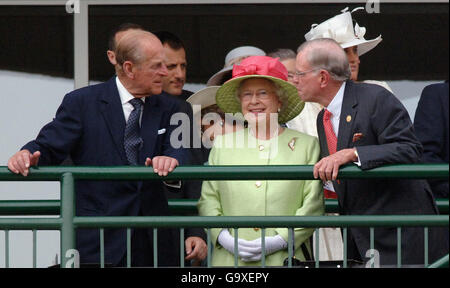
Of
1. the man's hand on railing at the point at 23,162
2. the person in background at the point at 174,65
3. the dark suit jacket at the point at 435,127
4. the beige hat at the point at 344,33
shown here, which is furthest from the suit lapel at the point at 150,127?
the dark suit jacket at the point at 435,127

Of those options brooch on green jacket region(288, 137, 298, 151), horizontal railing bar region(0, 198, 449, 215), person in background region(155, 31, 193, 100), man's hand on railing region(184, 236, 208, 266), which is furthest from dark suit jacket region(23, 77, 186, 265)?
person in background region(155, 31, 193, 100)

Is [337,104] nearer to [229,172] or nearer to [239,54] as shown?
[229,172]

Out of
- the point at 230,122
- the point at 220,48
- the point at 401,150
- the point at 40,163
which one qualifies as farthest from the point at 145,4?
the point at 401,150

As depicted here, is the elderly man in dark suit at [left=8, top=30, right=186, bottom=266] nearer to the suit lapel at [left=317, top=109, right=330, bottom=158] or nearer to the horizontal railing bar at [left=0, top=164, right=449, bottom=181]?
the horizontal railing bar at [left=0, top=164, right=449, bottom=181]

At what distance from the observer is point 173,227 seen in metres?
6.46

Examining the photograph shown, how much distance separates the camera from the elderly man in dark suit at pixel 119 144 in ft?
22.2

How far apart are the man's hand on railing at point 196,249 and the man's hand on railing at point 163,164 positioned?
549mm

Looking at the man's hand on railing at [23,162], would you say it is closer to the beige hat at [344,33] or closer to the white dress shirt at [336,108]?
the white dress shirt at [336,108]

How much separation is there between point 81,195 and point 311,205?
114 cm

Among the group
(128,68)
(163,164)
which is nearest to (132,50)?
(128,68)

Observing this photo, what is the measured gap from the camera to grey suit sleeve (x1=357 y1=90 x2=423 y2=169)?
6.45m
